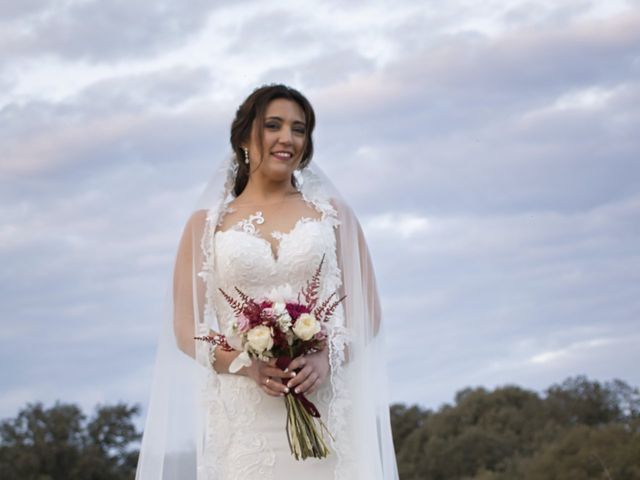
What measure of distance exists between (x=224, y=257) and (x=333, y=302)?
0.69 meters

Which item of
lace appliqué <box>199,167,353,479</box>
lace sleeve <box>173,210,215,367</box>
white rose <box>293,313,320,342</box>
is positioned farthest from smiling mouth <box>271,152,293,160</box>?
white rose <box>293,313,320,342</box>

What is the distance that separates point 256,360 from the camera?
Result: 230 inches

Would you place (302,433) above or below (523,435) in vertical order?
below

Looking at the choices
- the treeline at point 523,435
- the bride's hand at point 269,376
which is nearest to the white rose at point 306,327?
the bride's hand at point 269,376

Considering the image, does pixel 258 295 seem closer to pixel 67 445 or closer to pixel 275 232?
pixel 275 232

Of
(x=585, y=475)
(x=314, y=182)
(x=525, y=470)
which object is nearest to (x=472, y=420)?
(x=525, y=470)

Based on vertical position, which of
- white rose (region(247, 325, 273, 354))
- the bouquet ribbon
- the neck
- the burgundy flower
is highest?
the neck

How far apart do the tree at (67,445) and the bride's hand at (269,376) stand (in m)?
Result: 24.6

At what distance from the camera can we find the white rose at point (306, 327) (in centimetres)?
558

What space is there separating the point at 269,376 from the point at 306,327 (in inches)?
17.4

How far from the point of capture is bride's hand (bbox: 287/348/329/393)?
19.0 ft

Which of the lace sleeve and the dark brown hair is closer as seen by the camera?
the lace sleeve

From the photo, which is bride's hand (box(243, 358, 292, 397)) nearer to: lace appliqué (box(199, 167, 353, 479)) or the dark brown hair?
lace appliqué (box(199, 167, 353, 479))

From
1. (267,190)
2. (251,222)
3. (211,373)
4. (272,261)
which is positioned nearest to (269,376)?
(211,373)
